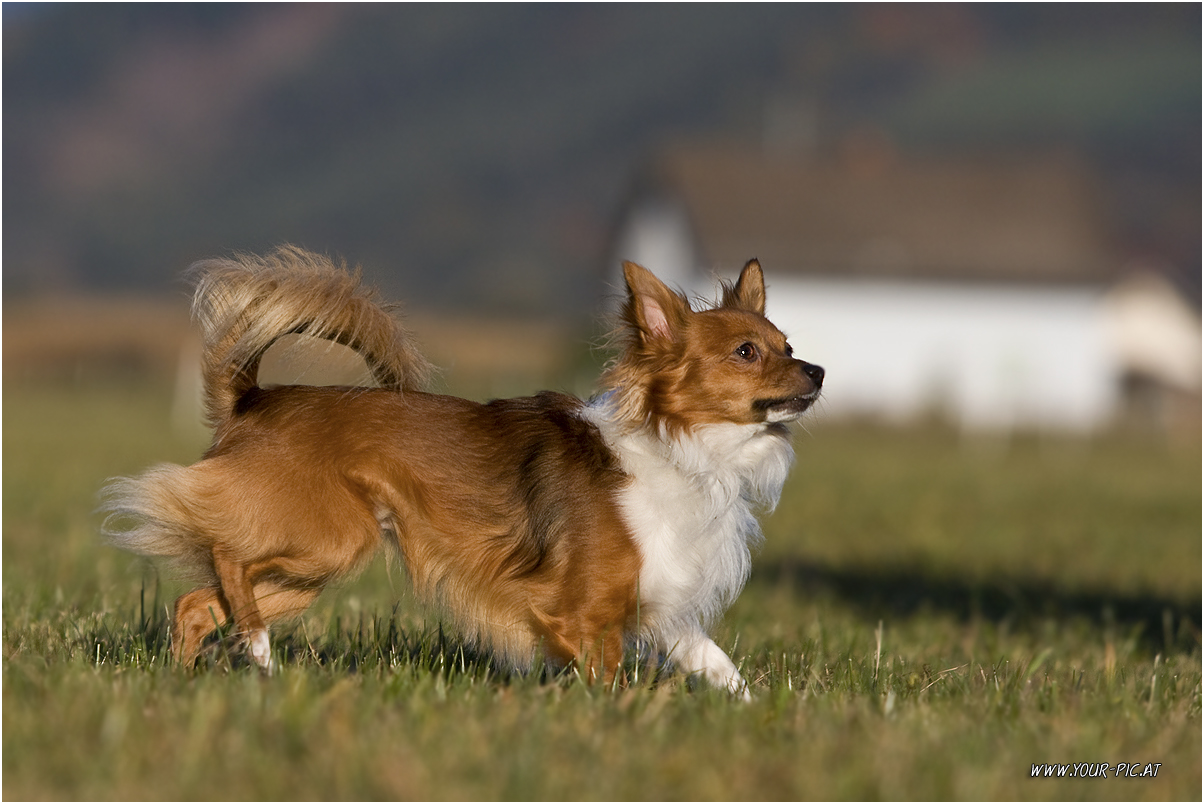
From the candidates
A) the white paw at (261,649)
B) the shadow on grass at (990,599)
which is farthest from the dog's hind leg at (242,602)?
the shadow on grass at (990,599)

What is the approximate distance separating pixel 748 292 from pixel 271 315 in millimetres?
1859

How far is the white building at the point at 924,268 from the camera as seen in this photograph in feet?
118

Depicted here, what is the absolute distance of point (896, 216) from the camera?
37.4 metres

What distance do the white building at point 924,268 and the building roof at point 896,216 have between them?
0.05m

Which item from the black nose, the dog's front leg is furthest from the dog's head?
the dog's front leg

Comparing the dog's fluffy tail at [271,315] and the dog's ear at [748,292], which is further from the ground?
the dog's ear at [748,292]

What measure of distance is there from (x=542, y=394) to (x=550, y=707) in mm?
1511

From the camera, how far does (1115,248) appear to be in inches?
1519

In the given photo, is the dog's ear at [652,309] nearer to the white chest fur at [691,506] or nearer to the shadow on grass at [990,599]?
the white chest fur at [691,506]

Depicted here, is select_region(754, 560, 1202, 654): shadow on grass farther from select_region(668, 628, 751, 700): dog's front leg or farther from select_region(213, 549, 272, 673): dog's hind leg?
select_region(213, 549, 272, 673): dog's hind leg

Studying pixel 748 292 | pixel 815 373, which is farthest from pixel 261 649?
pixel 748 292

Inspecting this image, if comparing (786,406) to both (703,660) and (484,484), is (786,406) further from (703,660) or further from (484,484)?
(484,484)

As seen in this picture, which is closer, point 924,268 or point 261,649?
point 261,649

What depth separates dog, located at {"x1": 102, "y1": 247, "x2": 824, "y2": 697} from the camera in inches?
174
